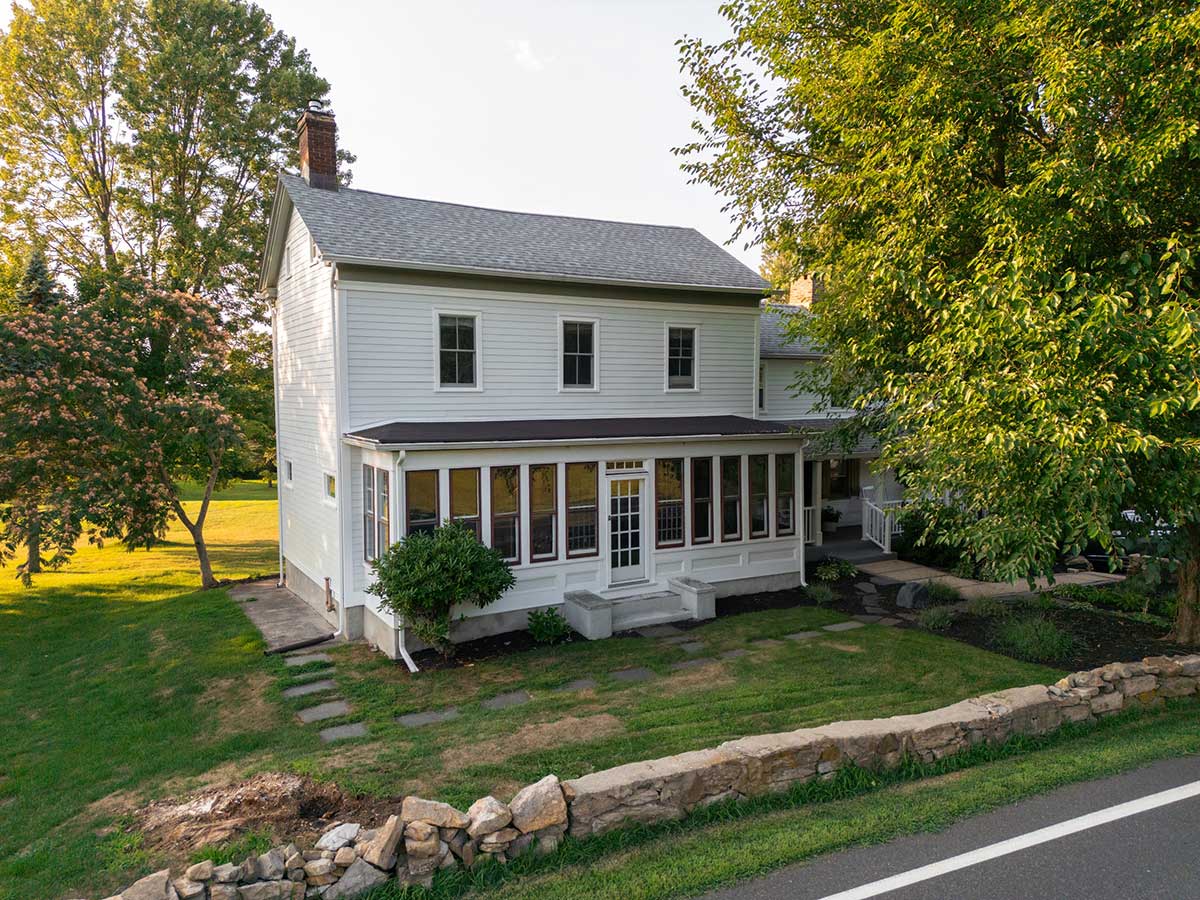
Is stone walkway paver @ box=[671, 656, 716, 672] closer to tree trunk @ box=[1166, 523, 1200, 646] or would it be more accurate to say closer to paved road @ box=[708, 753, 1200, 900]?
paved road @ box=[708, 753, 1200, 900]

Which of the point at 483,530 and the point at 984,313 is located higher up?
the point at 984,313

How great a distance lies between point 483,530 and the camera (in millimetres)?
12094

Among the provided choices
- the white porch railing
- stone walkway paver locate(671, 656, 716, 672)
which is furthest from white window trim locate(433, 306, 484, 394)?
the white porch railing

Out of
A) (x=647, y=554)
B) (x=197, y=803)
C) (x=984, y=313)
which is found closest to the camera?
(x=197, y=803)

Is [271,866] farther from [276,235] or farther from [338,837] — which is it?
[276,235]

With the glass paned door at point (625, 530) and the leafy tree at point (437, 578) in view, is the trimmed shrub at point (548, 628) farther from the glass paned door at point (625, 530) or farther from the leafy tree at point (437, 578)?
the glass paned door at point (625, 530)

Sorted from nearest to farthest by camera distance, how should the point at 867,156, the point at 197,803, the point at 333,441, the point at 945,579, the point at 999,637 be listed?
the point at 197,803 → the point at 867,156 → the point at 999,637 → the point at 333,441 → the point at 945,579

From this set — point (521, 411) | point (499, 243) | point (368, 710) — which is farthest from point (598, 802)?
point (499, 243)

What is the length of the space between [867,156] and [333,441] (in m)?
9.58

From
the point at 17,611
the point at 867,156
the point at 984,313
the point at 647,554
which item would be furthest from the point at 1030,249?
the point at 17,611

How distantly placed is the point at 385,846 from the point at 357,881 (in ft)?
0.84

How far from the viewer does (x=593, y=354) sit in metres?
14.5

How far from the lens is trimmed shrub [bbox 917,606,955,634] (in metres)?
12.2

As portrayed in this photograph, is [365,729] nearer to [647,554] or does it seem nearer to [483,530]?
[483,530]
